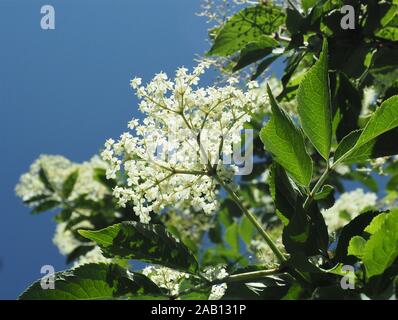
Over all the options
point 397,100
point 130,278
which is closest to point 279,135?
point 397,100

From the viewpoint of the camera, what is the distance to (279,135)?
4.60 feet

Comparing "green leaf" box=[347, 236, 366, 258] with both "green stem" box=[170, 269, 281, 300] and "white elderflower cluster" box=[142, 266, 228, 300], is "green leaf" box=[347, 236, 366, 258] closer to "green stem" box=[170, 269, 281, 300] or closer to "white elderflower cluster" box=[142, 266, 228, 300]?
"green stem" box=[170, 269, 281, 300]

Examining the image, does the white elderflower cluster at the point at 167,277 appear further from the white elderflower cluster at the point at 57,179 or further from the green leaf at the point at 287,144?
the white elderflower cluster at the point at 57,179

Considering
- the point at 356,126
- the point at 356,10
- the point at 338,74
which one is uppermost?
the point at 356,10

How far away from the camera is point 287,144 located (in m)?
1.42

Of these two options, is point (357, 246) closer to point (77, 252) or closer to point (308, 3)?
point (308, 3)

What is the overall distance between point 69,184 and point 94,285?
337 cm

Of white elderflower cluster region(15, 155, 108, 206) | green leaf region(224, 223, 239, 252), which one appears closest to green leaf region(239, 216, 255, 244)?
green leaf region(224, 223, 239, 252)

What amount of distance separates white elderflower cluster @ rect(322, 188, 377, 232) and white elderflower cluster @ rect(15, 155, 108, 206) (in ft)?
6.53

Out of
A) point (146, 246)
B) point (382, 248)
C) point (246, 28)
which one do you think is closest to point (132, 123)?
point (146, 246)

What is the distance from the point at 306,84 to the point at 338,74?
3.01 ft
